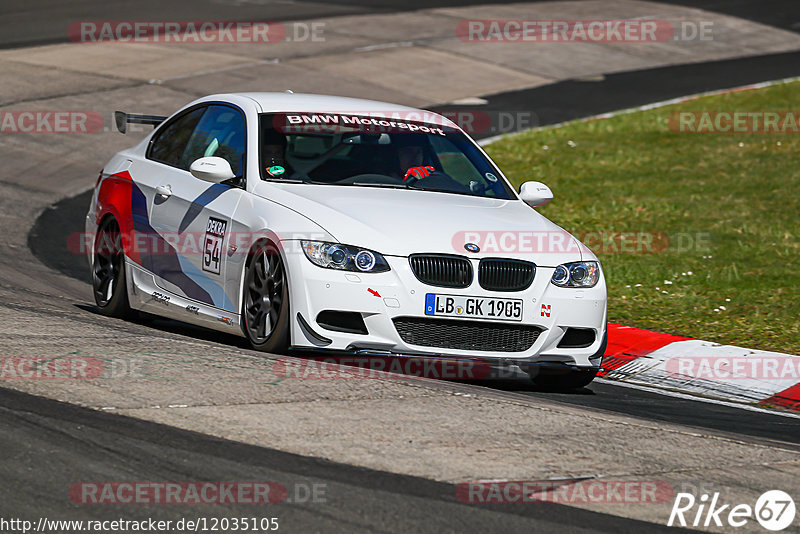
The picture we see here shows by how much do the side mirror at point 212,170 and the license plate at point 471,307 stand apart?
1545mm

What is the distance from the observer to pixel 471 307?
7395mm

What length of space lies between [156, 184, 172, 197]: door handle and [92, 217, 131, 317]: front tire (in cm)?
59

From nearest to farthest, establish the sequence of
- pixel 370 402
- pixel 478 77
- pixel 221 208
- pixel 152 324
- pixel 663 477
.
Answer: pixel 663 477, pixel 370 402, pixel 221 208, pixel 152 324, pixel 478 77

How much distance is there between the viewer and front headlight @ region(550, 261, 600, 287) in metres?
7.73

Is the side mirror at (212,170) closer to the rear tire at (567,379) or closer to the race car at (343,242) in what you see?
the race car at (343,242)

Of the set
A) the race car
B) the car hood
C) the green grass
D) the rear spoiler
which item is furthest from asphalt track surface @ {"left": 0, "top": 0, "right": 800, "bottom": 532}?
the rear spoiler

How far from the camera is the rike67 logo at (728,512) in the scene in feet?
16.8

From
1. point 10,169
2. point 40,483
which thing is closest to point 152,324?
point 40,483

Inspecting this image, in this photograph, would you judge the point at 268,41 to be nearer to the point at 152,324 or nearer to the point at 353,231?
the point at 152,324

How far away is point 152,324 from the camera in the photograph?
9469mm

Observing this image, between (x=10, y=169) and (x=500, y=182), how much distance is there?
8175 millimetres

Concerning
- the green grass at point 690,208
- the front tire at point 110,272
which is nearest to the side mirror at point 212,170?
the front tire at point 110,272

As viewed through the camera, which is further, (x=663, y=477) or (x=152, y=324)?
(x=152, y=324)

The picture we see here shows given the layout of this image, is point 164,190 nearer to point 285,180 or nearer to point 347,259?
point 285,180
